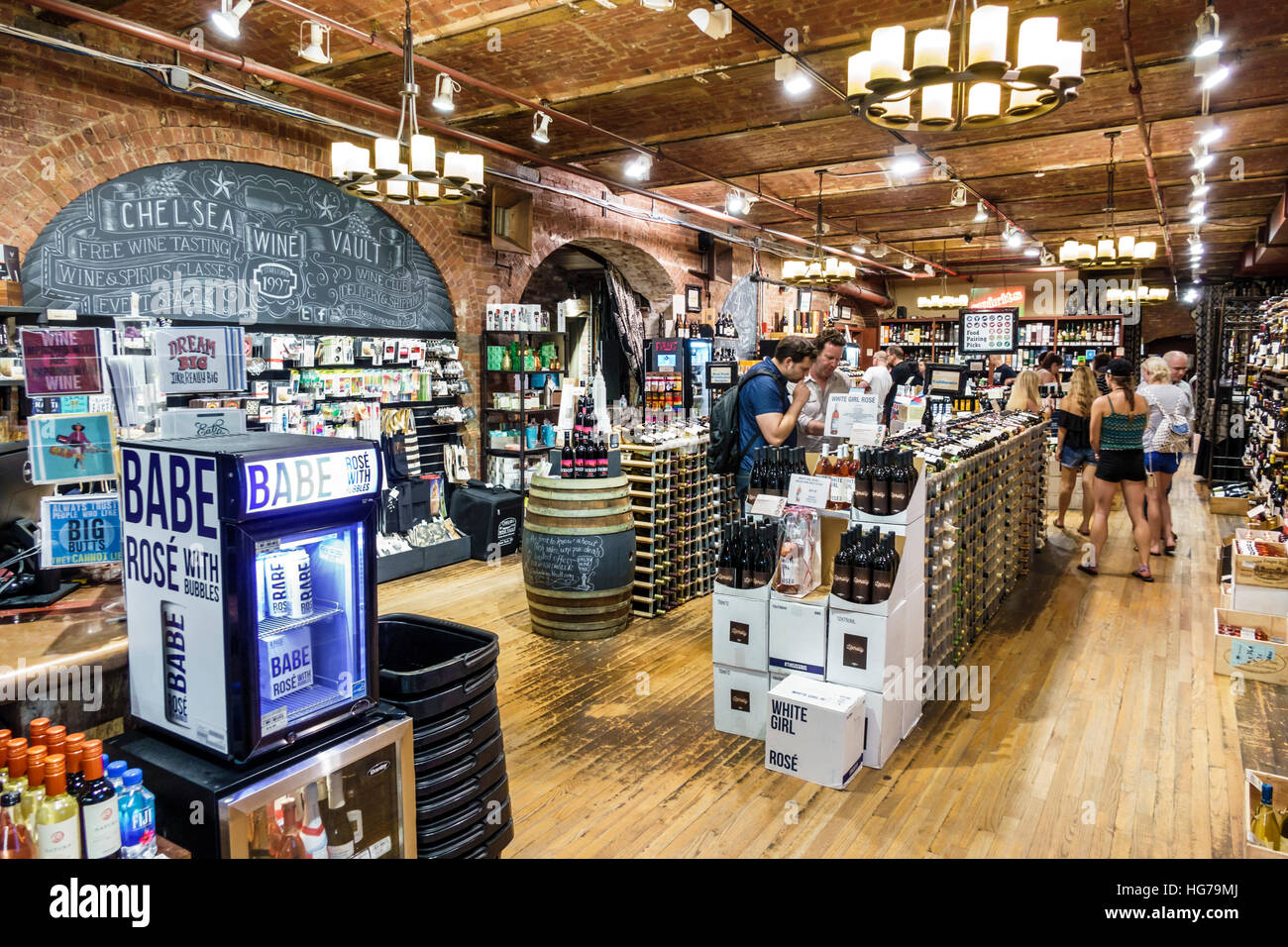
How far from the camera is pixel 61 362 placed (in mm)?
2289

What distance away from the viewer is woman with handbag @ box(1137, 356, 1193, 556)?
7125 mm

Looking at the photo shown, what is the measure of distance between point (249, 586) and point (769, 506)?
2526 millimetres

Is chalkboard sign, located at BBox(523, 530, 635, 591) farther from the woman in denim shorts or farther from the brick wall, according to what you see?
the woman in denim shorts

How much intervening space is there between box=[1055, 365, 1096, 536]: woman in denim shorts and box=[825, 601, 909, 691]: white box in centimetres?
496

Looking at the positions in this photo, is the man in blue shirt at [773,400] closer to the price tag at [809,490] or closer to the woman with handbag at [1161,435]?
the price tag at [809,490]

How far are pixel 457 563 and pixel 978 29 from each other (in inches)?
215

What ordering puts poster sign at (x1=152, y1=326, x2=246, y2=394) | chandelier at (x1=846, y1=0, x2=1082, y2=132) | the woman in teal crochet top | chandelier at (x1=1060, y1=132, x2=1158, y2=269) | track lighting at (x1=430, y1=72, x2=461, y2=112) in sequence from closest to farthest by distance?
1. poster sign at (x1=152, y1=326, x2=246, y2=394)
2. chandelier at (x1=846, y1=0, x2=1082, y2=132)
3. track lighting at (x1=430, y1=72, x2=461, y2=112)
4. the woman in teal crochet top
5. chandelier at (x1=1060, y1=132, x2=1158, y2=269)

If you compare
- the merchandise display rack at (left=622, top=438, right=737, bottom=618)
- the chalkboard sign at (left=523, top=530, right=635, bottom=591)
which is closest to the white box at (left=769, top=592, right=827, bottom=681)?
the chalkboard sign at (left=523, top=530, right=635, bottom=591)

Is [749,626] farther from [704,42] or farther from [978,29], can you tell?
[704,42]

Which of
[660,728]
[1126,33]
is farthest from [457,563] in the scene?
[1126,33]

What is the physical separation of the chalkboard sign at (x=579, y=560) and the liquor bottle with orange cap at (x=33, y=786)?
3485 mm

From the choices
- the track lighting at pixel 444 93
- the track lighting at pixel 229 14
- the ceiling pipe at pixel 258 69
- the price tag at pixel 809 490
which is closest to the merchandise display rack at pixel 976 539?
the price tag at pixel 809 490

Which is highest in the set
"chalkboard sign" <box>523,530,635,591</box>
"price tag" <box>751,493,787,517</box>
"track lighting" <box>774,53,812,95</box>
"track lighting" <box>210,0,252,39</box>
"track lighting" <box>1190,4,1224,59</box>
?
"track lighting" <box>774,53,812,95</box>

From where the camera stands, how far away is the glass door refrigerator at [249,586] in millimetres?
1629
